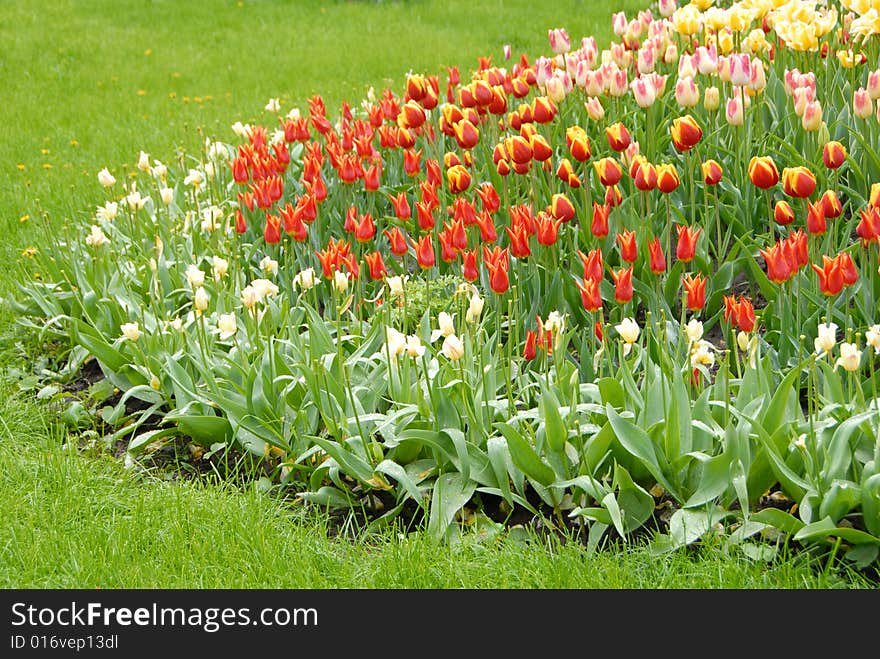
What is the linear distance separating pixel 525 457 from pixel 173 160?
187 inches

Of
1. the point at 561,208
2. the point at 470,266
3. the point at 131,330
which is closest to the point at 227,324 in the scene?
the point at 131,330

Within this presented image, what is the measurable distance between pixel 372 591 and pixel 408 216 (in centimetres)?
200

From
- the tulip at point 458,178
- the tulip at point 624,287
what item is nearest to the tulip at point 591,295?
the tulip at point 624,287

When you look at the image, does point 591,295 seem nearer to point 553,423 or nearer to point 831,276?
point 553,423

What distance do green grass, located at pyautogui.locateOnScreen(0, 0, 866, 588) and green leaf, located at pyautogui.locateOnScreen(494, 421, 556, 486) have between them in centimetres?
22

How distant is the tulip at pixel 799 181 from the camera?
12.2 feet

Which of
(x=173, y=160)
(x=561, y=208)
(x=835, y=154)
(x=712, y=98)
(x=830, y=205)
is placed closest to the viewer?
(x=830, y=205)

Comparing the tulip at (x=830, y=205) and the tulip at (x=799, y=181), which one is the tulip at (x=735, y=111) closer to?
the tulip at (x=799, y=181)

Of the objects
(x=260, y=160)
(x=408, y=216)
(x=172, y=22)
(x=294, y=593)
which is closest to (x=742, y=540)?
(x=294, y=593)

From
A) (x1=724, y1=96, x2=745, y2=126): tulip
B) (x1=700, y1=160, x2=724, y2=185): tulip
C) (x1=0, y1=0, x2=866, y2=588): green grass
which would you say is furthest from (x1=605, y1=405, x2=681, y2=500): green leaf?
(x1=724, y1=96, x2=745, y2=126): tulip

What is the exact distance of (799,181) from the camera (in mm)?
3732

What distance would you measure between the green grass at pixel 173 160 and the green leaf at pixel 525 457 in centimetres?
22

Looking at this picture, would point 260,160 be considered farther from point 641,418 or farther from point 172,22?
point 172,22

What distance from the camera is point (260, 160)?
206 inches
